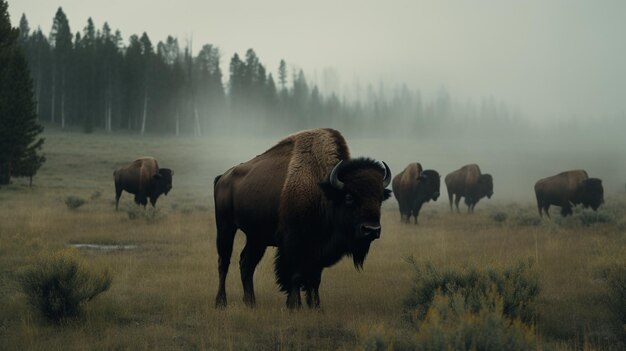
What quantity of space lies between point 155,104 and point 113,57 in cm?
835

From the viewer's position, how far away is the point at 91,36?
267ft

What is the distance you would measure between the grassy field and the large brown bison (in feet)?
8.53

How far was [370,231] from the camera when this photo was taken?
577 centimetres

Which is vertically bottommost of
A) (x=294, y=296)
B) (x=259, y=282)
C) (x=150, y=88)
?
(x=259, y=282)

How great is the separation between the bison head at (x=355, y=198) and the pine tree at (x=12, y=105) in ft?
91.4

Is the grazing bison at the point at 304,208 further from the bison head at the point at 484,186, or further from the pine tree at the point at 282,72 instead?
the pine tree at the point at 282,72

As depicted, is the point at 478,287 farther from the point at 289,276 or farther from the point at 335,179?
the point at 289,276

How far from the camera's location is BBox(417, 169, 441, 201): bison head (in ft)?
68.3

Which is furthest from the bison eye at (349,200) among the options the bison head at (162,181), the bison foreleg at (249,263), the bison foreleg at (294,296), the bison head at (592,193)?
the bison head at (162,181)

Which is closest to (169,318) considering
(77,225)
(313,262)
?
(313,262)

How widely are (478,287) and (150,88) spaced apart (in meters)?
71.6

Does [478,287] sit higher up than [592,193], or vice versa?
[592,193]

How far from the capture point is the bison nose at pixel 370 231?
18.9 feet

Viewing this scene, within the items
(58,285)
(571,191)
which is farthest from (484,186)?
(58,285)
